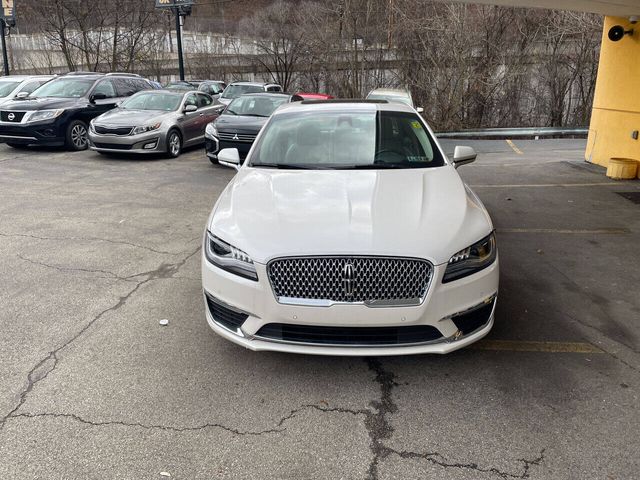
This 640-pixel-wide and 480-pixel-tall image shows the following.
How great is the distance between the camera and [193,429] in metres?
2.84

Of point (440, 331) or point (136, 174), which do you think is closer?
point (440, 331)

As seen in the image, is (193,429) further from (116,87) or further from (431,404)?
(116,87)

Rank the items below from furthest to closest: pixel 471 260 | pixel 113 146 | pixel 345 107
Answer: pixel 113 146 < pixel 345 107 < pixel 471 260

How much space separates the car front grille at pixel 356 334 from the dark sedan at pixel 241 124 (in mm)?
7697

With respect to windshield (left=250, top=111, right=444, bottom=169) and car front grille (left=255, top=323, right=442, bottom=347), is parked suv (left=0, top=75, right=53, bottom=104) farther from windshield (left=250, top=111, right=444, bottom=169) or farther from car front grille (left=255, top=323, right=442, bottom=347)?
car front grille (left=255, top=323, right=442, bottom=347)

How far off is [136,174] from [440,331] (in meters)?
8.76

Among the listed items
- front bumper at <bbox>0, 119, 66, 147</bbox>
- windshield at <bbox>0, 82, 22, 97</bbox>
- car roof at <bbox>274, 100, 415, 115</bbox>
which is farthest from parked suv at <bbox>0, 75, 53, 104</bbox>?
car roof at <bbox>274, 100, 415, 115</bbox>

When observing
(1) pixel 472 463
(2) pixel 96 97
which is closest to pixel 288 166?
(1) pixel 472 463

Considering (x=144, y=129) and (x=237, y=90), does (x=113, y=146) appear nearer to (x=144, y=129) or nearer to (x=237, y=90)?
(x=144, y=129)

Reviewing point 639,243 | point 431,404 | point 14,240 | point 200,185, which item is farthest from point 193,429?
point 200,185

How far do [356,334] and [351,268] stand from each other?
41 centimetres

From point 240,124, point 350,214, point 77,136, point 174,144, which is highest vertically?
point 350,214

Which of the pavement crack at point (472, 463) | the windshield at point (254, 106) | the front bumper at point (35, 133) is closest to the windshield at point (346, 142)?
the pavement crack at point (472, 463)

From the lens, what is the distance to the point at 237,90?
58.7ft
